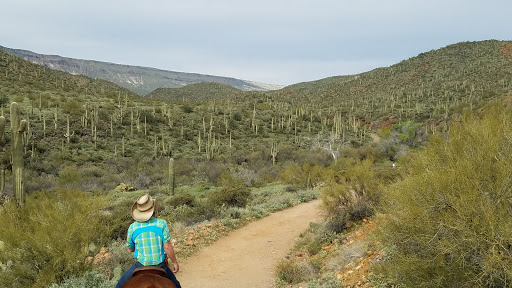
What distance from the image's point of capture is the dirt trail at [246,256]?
7711 mm

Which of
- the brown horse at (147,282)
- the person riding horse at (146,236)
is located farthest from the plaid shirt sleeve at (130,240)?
the brown horse at (147,282)

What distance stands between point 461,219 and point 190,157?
26.6 meters

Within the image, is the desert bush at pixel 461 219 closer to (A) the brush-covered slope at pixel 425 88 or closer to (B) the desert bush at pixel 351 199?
(B) the desert bush at pixel 351 199

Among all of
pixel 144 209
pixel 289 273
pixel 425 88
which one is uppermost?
pixel 425 88

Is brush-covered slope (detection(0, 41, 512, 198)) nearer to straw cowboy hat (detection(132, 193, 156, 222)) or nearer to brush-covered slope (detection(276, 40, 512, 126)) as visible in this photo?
brush-covered slope (detection(276, 40, 512, 126))

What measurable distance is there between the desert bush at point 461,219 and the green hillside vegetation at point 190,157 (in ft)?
1.67

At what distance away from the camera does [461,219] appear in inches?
156

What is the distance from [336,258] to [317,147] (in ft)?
88.0

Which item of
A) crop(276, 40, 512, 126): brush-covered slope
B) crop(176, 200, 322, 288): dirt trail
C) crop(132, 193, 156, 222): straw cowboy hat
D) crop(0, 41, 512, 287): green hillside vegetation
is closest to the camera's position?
crop(132, 193, 156, 222): straw cowboy hat

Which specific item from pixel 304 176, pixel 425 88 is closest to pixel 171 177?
pixel 304 176

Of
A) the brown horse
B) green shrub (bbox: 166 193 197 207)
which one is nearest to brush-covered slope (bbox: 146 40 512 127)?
green shrub (bbox: 166 193 197 207)

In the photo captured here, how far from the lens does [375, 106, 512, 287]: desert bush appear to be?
370cm

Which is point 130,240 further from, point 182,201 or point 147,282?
point 182,201

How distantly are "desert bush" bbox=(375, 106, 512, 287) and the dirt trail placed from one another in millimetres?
3827
